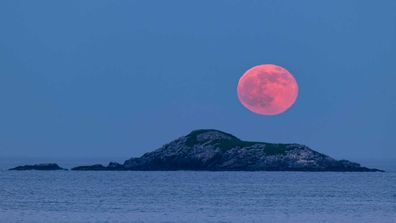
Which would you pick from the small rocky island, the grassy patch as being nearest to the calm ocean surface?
the small rocky island

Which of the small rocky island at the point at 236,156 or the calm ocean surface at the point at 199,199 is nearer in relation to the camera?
the calm ocean surface at the point at 199,199

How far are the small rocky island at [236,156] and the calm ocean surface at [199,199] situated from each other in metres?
17.9

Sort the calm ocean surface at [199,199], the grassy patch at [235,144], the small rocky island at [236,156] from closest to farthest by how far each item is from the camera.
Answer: the calm ocean surface at [199,199]
the small rocky island at [236,156]
the grassy patch at [235,144]

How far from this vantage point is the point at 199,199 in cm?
10962

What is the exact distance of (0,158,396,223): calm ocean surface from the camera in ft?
286

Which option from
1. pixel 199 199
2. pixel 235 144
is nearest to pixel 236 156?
pixel 235 144

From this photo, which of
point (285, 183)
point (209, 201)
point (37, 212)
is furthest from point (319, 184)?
point (37, 212)

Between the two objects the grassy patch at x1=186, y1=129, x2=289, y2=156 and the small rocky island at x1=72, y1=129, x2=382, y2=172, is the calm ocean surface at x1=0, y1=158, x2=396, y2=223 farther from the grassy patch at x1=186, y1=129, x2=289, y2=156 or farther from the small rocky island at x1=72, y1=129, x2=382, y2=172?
the grassy patch at x1=186, y1=129, x2=289, y2=156

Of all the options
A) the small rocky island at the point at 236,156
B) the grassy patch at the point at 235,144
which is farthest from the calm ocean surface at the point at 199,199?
the grassy patch at the point at 235,144

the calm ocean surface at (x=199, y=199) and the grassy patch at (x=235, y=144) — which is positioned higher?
the grassy patch at (x=235, y=144)

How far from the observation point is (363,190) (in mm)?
132500

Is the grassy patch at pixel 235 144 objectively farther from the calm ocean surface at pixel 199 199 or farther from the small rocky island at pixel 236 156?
the calm ocean surface at pixel 199 199

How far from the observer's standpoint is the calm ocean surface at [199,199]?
87125 millimetres

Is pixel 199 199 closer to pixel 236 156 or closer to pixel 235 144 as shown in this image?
pixel 236 156
